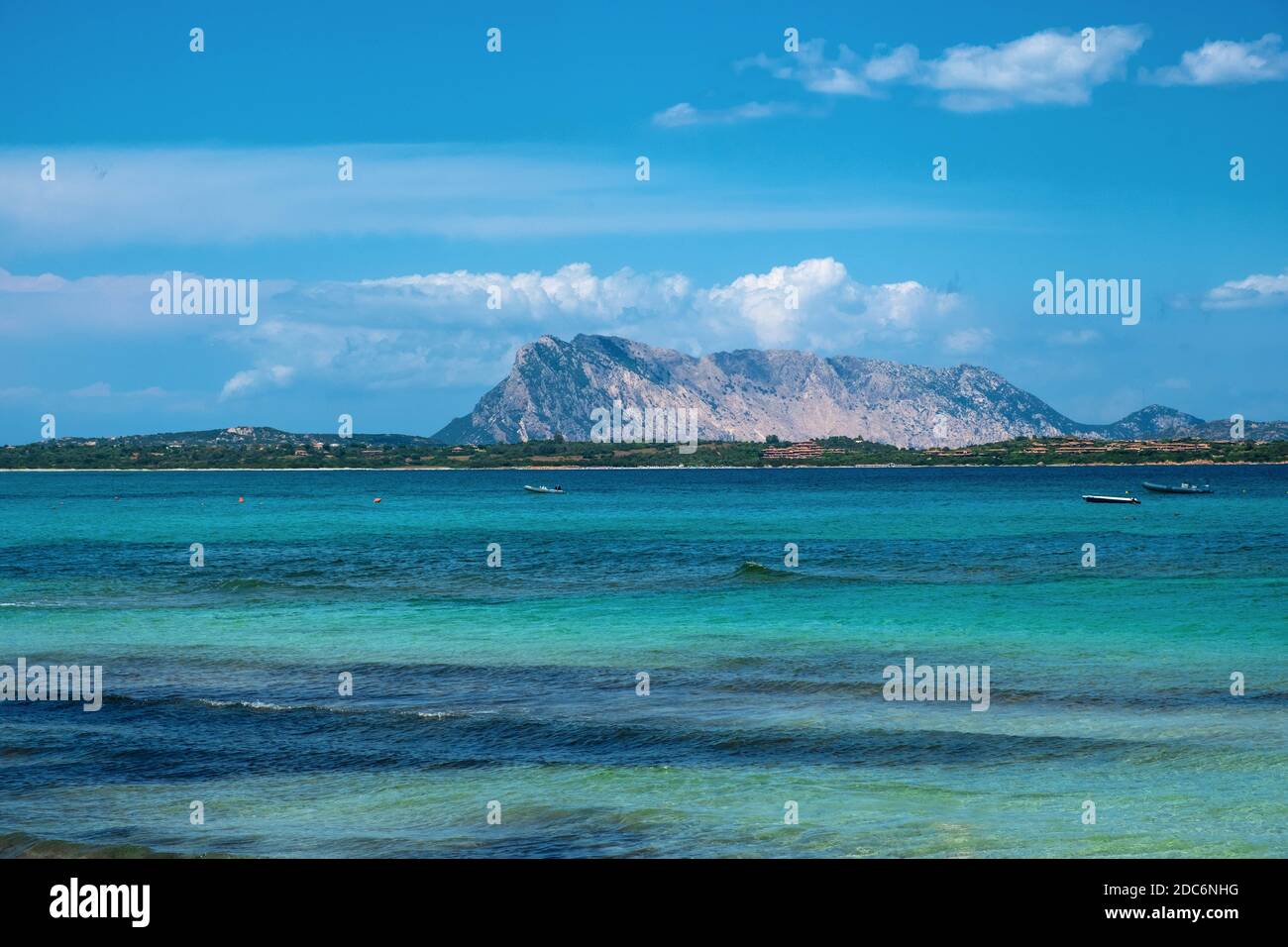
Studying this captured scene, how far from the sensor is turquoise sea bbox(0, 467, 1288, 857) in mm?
14711

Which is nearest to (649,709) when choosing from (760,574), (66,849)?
(66,849)

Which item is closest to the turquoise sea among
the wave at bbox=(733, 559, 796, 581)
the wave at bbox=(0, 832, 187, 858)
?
the wave at bbox=(0, 832, 187, 858)

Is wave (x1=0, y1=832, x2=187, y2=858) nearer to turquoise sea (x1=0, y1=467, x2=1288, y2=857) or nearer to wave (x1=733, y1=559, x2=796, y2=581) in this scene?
turquoise sea (x1=0, y1=467, x2=1288, y2=857)

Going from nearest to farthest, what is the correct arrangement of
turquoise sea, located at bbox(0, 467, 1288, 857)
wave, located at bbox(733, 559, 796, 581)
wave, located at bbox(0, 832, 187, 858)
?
1. wave, located at bbox(0, 832, 187, 858)
2. turquoise sea, located at bbox(0, 467, 1288, 857)
3. wave, located at bbox(733, 559, 796, 581)

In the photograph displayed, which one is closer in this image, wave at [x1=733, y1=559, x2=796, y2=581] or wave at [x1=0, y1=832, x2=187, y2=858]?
wave at [x1=0, y1=832, x2=187, y2=858]

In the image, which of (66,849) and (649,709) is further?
(649,709)

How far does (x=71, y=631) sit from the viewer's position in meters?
31.9

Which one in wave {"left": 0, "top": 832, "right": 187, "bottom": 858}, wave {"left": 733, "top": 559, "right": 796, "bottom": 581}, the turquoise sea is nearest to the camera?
wave {"left": 0, "top": 832, "right": 187, "bottom": 858}

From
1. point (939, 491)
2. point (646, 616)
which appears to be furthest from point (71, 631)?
point (939, 491)

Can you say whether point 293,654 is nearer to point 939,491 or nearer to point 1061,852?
point 1061,852

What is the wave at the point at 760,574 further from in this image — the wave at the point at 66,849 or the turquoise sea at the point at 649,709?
the wave at the point at 66,849

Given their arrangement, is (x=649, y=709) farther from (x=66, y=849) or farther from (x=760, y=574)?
(x=760, y=574)

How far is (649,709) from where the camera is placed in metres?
21.7

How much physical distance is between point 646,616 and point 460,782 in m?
19.0
